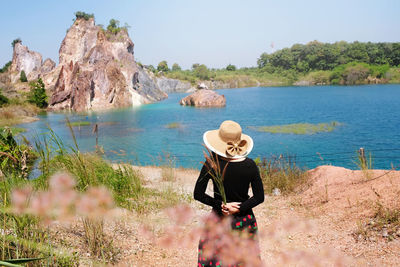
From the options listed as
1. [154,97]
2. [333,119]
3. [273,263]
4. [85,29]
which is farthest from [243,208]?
[85,29]

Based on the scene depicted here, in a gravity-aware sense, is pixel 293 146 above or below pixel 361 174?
below

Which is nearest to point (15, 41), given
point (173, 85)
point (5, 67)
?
point (5, 67)

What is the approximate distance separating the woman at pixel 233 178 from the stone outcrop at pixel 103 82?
39238 millimetres

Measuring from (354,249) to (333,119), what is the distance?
24.0 m

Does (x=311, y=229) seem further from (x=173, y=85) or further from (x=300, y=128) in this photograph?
(x=173, y=85)

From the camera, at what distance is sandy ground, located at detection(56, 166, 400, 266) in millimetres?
4129

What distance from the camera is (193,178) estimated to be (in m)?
9.69

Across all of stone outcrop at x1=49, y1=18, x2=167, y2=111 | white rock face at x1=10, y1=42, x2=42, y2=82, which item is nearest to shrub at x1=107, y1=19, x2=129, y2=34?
stone outcrop at x1=49, y1=18, x2=167, y2=111

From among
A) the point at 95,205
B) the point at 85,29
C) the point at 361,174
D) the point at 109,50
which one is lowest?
the point at 361,174

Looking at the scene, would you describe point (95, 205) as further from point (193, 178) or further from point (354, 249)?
point (193, 178)

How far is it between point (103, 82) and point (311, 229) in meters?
42.5

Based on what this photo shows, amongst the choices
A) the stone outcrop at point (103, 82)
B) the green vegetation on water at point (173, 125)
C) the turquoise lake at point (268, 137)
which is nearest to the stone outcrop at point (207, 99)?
the turquoise lake at point (268, 137)

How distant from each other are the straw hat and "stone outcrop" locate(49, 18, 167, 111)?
3924 cm

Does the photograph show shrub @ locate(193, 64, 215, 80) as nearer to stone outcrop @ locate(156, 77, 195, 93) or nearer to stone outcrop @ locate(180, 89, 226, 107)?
stone outcrop @ locate(156, 77, 195, 93)
